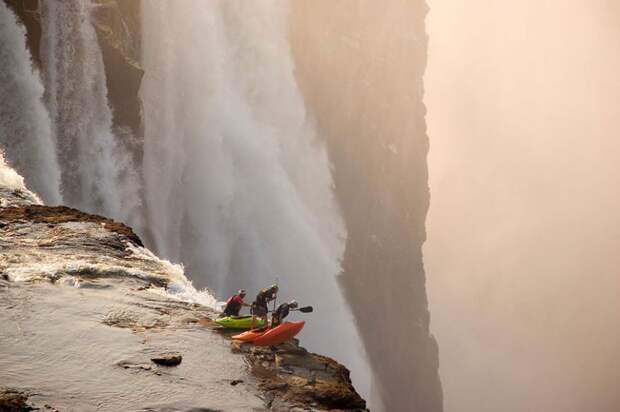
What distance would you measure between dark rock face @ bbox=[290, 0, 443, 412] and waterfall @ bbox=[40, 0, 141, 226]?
60.8 feet

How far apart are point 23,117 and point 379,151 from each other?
97.3ft

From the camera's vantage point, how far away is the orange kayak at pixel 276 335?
39.2 ft

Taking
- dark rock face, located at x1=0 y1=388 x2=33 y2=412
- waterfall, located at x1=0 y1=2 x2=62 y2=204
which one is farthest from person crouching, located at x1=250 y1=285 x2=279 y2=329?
waterfall, located at x1=0 y1=2 x2=62 y2=204

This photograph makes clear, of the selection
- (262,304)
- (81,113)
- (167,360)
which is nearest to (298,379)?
(167,360)

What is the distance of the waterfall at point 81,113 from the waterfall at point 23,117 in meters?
1.17

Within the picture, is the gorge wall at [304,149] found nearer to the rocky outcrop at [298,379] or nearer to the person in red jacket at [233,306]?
the person in red jacket at [233,306]

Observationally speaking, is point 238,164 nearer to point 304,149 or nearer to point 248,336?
point 304,149

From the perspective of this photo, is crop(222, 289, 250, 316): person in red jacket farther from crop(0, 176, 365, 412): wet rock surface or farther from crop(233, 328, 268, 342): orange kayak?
crop(233, 328, 268, 342): orange kayak

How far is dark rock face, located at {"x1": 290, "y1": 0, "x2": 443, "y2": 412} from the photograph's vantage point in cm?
4550

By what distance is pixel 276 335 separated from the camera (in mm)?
12016

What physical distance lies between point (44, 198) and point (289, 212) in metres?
19.0

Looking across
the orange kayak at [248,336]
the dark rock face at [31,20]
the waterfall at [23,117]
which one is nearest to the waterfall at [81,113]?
the dark rock face at [31,20]

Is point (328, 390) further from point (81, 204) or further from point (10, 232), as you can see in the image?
point (81, 204)

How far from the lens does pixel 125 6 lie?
3064 cm
